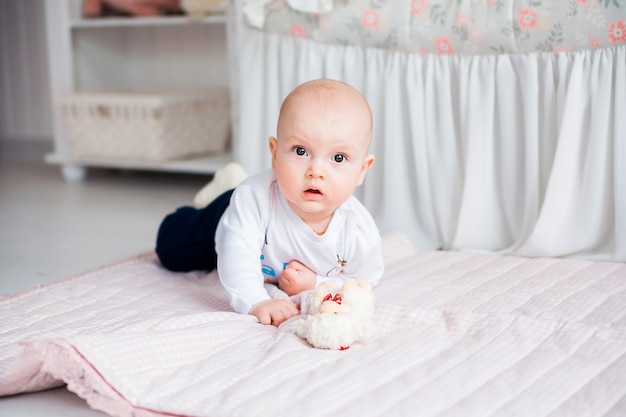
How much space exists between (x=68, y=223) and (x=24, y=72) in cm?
153

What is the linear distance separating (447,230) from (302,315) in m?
0.60

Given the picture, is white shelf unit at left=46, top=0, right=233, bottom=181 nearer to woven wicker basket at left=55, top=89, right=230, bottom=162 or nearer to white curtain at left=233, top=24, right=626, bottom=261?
woven wicker basket at left=55, top=89, right=230, bottom=162

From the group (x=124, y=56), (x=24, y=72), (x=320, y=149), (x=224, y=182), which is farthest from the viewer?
(x=24, y=72)

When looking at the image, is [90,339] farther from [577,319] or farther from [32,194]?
[32,194]

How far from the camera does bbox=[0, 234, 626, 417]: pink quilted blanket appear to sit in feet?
2.72

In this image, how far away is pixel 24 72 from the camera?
3320 millimetres

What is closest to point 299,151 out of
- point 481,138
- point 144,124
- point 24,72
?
point 481,138

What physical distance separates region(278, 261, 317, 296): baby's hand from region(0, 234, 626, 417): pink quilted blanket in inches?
3.9

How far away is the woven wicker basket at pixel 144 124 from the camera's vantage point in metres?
2.45

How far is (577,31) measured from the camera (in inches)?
56.6

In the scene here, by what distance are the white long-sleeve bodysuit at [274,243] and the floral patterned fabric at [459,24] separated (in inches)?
20.3

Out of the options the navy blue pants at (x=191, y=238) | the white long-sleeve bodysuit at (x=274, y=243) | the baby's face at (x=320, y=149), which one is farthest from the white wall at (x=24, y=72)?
the baby's face at (x=320, y=149)

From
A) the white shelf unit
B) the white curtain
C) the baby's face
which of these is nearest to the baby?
the baby's face

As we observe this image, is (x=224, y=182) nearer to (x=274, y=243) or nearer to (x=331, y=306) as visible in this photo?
(x=274, y=243)
